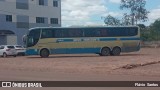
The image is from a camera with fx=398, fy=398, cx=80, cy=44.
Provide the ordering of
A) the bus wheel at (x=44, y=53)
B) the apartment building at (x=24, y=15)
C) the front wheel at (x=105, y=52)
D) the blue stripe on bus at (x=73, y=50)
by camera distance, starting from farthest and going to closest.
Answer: the apartment building at (x=24, y=15) < the front wheel at (x=105, y=52) < the blue stripe on bus at (x=73, y=50) < the bus wheel at (x=44, y=53)

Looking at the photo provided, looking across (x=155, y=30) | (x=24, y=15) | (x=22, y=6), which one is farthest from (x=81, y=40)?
(x=155, y=30)

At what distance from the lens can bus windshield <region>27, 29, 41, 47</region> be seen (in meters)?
39.2

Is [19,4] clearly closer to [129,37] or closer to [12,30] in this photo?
[12,30]

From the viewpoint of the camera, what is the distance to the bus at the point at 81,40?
3941 centimetres

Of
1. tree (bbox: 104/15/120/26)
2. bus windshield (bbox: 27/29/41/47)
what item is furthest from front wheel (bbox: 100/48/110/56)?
tree (bbox: 104/15/120/26)

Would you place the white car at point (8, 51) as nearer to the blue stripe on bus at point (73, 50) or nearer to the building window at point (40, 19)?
the blue stripe on bus at point (73, 50)

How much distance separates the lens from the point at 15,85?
12.7 metres

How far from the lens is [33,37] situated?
39.3 meters

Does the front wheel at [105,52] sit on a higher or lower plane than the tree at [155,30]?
lower

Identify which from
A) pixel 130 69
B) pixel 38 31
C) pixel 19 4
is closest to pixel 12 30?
pixel 19 4

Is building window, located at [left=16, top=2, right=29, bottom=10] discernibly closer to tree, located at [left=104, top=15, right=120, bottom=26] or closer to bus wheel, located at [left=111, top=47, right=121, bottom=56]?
tree, located at [left=104, top=15, right=120, bottom=26]

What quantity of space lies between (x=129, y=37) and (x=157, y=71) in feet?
63.0

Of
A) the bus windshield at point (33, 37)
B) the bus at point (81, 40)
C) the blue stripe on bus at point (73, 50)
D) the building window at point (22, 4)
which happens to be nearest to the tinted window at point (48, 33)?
the bus at point (81, 40)

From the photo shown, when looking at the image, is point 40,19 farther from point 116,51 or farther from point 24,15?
point 116,51
